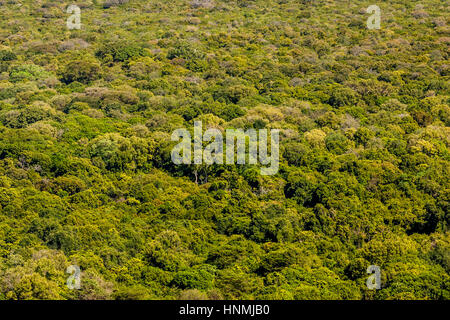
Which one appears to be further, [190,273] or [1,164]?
[1,164]

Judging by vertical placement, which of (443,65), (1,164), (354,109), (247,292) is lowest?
(247,292)

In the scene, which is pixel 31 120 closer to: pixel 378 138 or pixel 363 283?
pixel 378 138

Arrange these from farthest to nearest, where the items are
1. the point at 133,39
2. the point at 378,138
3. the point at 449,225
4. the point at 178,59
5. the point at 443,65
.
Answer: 1. the point at 133,39
2. the point at 178,59
3. the point at 443,65
4. the point at 378,138
5. the point at 449,225

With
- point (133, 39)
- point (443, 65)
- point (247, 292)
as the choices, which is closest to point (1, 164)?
point (247, 292)

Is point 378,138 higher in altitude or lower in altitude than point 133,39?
lower

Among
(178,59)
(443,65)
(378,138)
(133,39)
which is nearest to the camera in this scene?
(378,138)
